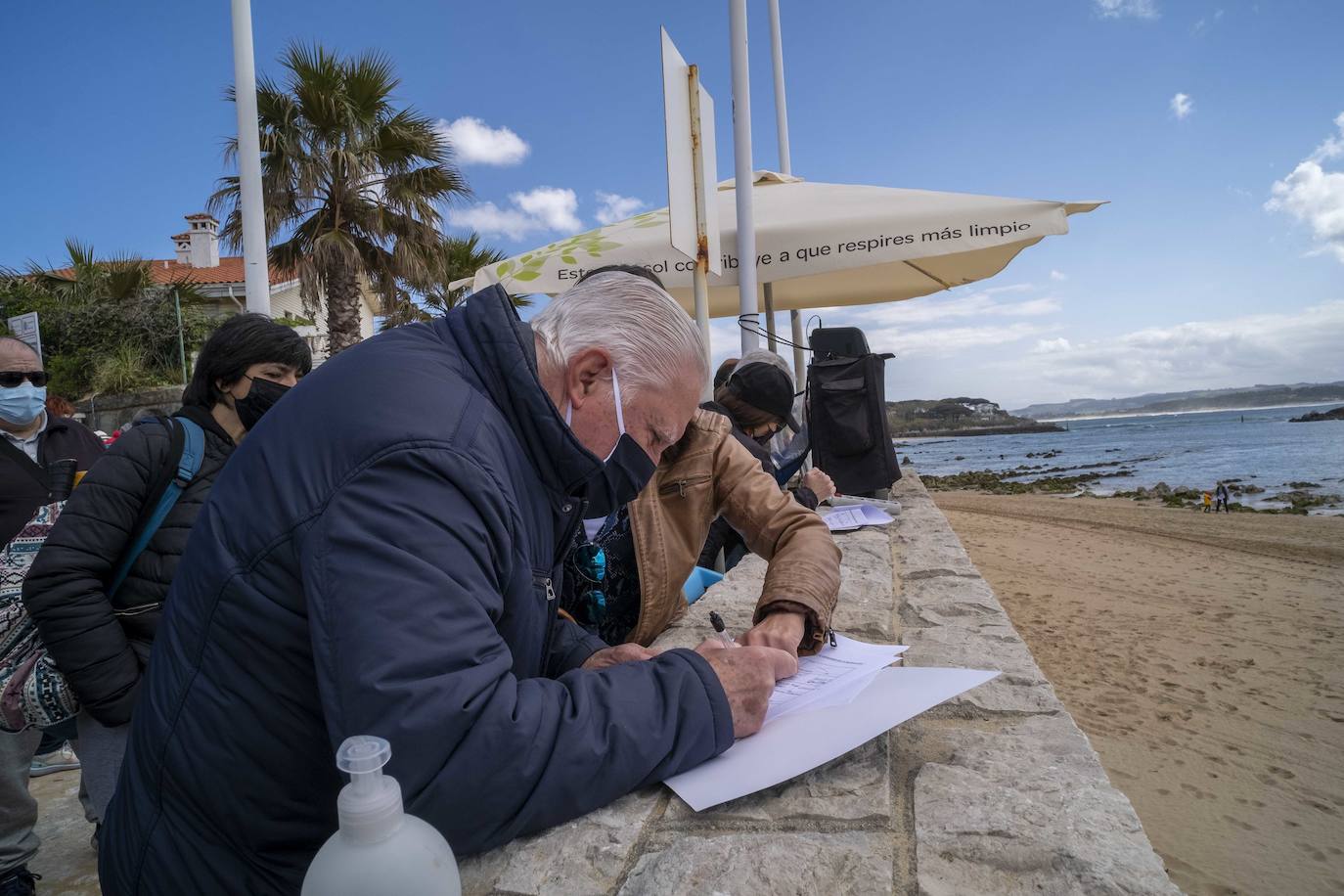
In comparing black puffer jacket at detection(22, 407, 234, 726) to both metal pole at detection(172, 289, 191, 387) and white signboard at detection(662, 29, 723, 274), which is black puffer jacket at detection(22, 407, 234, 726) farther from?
metal pole at detection(172, 289, 191, 387)

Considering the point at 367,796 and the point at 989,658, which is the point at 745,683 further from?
the point at 989,658

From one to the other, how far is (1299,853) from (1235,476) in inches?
1180

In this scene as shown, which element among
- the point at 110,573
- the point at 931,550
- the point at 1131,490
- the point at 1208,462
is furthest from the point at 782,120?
the point at 1208,462

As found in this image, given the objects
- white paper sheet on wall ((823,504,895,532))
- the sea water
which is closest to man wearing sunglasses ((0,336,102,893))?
white paper sheet on wall ((823,504,895,532))

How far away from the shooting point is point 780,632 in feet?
4.85

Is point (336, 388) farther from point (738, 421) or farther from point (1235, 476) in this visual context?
point (1235, 476)

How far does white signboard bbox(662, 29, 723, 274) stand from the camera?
2811 mm

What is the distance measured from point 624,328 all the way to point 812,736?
27.6 inches

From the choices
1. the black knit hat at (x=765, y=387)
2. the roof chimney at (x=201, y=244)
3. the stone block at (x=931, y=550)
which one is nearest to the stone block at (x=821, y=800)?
the stone block at (x=931, y=550)

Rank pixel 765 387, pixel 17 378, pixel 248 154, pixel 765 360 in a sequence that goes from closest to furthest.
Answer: pixel 17 378 < pixel 765 387 < pixel 765 360 < pixel 248 154

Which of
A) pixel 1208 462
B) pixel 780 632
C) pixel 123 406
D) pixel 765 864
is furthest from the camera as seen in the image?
pixel 1208 462

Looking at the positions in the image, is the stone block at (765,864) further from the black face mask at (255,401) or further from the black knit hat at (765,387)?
the black knit hat at (765,387)

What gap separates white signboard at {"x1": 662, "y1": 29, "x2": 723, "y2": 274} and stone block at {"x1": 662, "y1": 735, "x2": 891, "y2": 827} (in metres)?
2.27

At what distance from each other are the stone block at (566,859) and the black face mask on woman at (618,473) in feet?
1.47
